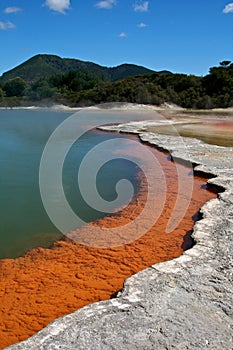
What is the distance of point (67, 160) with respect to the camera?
13328mm

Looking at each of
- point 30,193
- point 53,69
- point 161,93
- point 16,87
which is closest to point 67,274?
point 30,193

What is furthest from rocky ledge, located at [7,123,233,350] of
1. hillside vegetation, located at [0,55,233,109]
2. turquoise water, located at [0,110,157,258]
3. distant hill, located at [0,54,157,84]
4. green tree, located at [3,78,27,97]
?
distant hill, located at [0,54,157,84]

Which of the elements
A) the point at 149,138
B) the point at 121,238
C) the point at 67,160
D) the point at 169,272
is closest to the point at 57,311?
the point at 169,272

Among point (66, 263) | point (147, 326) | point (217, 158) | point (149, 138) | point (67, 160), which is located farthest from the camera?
point (149, 138)

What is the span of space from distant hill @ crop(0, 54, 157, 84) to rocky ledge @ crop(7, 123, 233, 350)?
154 metres

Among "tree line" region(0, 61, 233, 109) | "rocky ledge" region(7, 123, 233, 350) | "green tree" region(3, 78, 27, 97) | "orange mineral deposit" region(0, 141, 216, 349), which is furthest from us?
"green tree" region(3, 78, 27, 97)

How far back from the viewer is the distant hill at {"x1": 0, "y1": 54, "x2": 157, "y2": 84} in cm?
16038

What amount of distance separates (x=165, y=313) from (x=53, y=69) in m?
175

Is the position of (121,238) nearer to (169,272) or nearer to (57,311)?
(169,272)

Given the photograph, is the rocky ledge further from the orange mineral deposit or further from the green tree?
the green tree

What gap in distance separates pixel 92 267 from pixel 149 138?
13.0m

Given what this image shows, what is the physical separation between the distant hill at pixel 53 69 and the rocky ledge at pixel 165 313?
154m

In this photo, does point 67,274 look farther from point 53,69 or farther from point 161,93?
point 53,69

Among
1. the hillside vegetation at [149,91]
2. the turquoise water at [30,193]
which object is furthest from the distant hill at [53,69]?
the turquoise water at [30,193]
